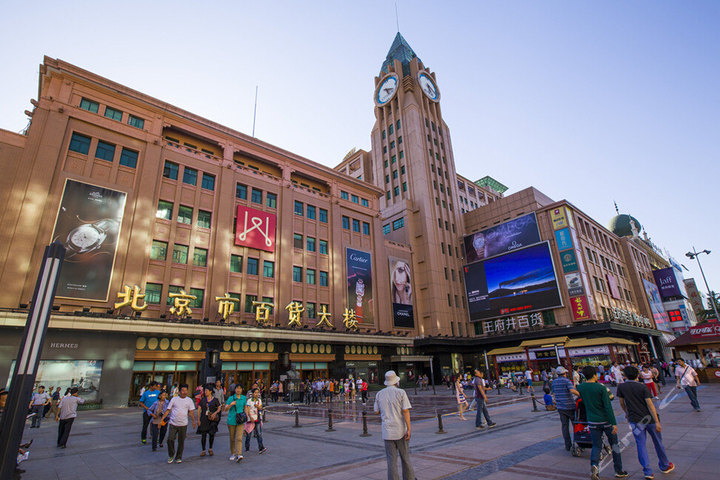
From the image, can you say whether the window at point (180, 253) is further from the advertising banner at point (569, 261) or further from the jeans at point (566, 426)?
the advertising banner at point (569, 261)

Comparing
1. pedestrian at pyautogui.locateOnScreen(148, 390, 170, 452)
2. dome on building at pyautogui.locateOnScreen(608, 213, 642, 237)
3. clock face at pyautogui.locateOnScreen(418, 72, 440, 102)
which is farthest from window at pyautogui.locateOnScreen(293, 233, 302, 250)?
dome on building at pyautogui.locateOnScreen(608, 213, 642, 237)

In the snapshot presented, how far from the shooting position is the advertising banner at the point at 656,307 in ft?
203

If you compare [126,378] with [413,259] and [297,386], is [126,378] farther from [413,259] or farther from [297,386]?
[413,259]

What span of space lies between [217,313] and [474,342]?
3373cm

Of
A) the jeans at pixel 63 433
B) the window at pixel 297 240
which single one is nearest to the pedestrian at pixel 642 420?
the jeans at pixel 63 433

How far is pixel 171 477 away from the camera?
812 cm

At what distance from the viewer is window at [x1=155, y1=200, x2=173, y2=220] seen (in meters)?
31.1

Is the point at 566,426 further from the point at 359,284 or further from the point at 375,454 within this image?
the point at 359,284

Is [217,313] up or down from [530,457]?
up

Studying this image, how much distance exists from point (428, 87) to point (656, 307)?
54.6 meters

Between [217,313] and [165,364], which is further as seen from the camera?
[217,313]

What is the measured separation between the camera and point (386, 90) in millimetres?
66125

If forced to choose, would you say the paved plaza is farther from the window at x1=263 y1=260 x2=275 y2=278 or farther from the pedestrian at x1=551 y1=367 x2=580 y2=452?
the window at x1=263 y1=260 x2=275 y2=278

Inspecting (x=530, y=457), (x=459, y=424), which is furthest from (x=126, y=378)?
(x=530, y=457)
